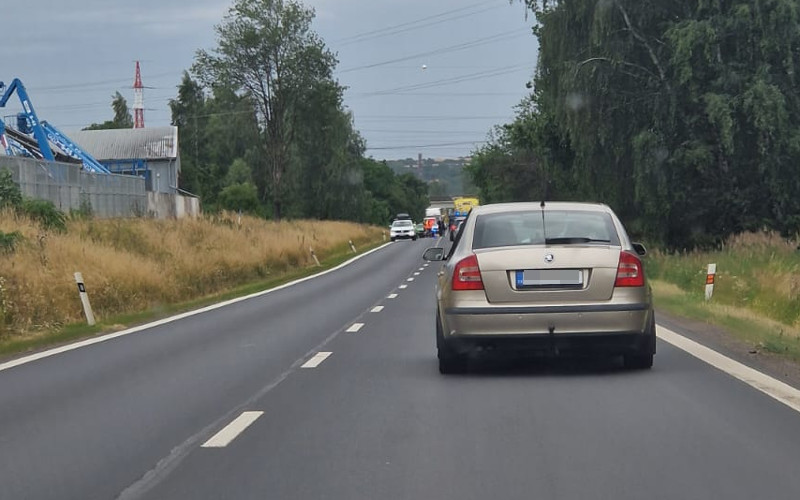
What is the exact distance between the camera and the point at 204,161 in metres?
135

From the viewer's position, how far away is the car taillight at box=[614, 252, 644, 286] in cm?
1020

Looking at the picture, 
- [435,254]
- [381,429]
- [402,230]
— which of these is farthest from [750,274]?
[402,230]

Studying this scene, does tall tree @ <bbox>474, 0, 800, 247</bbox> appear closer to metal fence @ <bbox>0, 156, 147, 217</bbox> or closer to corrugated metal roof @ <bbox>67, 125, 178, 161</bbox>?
metal fence @ <bbox>0, 156, 147, 217</bbox>

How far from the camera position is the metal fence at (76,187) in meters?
37.9

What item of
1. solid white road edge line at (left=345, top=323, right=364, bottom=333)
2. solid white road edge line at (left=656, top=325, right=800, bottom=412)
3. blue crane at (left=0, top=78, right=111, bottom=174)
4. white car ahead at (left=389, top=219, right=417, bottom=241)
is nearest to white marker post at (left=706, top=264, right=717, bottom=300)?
solid white road edge line at (left=345, top=323, right=364, bottom=333)

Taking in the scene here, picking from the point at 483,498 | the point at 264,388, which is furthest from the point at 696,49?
the point at 483,498

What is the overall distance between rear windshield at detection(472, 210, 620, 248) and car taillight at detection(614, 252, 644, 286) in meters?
0.27

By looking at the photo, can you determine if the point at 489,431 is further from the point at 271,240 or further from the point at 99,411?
the point at 271,240

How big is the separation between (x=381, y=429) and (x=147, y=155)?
86.6m

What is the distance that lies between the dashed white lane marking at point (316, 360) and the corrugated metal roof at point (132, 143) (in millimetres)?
79806

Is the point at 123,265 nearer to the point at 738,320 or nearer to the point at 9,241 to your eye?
the point at 9,241

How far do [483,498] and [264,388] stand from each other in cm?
469

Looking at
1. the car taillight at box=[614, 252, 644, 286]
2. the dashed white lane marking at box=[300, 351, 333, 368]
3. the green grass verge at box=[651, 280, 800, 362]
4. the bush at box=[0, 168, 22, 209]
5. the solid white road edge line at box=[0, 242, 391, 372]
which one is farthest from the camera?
the bush at box=[0, 168, 22, 209]

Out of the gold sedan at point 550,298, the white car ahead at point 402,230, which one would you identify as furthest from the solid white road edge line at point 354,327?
the white car ahead at point 402,230
